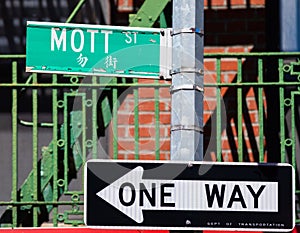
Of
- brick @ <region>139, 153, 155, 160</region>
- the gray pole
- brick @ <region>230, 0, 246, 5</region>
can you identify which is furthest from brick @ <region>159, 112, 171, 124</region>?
the gray pole

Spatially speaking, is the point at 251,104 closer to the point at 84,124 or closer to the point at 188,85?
the point at 84,124

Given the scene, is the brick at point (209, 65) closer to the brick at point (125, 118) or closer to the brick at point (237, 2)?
the brick at point (237, 2)

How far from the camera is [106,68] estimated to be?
566cm

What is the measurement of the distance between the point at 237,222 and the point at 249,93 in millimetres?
3252

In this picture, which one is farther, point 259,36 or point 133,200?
point 259,36

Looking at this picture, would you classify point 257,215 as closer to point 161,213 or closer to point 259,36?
point 161,213

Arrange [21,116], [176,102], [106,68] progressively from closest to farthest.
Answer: [176,102]
[106,68]
[21,116]

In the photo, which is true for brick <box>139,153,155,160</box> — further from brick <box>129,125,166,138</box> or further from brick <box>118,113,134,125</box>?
brick <box>118,113,134,125</box>

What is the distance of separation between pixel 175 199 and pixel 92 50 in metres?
0.95

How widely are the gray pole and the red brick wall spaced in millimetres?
2759

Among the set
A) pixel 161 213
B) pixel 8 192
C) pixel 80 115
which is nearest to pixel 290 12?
pixel 80 115

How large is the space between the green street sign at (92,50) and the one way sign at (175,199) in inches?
21.4

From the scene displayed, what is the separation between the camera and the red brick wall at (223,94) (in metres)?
8.44

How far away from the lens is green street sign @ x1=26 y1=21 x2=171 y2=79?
5664mm
